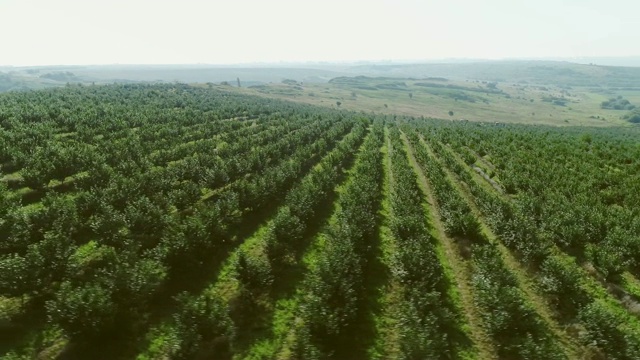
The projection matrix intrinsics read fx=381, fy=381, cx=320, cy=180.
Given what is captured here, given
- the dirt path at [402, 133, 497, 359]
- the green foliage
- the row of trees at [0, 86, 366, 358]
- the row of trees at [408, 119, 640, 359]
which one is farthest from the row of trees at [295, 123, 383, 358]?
the row of trees at [408, 119, 640, 359]

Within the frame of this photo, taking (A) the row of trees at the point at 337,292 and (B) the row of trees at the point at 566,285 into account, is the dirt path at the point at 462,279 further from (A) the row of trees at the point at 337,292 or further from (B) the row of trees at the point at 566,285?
(A) the row of trees at the point at 337,292

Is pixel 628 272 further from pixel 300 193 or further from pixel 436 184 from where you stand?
pixel 300 193

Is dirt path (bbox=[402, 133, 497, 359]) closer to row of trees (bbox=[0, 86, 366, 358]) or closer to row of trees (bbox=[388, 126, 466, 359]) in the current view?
row of trees (bbox=[388, 126, 466, 359])

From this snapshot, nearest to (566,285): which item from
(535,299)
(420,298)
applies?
(535,299)

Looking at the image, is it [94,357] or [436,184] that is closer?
[94,357]

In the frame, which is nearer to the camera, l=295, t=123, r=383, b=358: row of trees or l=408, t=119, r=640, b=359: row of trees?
l=408, t=119, r=640, b=359: row of trees

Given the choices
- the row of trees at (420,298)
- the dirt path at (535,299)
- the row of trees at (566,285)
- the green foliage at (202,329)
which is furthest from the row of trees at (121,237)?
the row of trees at (566,285)

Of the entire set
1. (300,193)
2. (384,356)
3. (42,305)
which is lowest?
(384,356)

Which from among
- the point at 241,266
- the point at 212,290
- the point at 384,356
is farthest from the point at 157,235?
the point at 384,356
